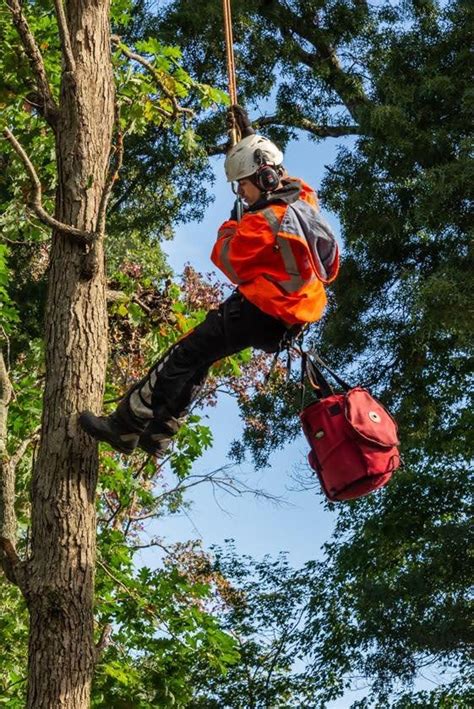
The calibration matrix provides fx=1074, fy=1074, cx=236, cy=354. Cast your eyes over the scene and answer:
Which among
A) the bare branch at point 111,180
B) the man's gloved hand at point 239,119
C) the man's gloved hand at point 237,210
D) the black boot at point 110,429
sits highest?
the man's gloved hand at point 239,119

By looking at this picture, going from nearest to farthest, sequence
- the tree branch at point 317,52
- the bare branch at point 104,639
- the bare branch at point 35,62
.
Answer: the bare branch at point 35,62, the bare branch at point 104,639, the tree branch at point 317,52

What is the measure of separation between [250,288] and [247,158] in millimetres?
546

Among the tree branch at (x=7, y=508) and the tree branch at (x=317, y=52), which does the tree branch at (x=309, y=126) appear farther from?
the tree branch at (x=7, y=508)

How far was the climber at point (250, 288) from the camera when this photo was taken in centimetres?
419

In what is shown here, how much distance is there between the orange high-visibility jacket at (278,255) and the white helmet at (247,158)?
152mm

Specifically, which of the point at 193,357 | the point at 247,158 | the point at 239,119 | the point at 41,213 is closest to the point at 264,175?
the point at 247,158

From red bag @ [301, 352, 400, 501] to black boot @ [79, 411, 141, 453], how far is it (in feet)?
2.55

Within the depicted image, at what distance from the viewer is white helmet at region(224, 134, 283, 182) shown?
434cm

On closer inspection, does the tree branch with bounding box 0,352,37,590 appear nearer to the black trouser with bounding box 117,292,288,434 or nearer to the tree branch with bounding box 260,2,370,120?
the black trouser with bounding box 117,292,288,434

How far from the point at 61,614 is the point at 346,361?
335 inches

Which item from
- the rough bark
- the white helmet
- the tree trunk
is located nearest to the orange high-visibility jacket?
the white helmet

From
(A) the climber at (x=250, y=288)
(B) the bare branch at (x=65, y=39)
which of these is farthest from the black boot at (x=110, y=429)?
(B) the bare branch at (x=65, y=39)

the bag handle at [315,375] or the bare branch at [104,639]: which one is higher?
the bare branch at [104,639]

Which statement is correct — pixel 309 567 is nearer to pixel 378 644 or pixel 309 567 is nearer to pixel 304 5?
pixel 378 644
